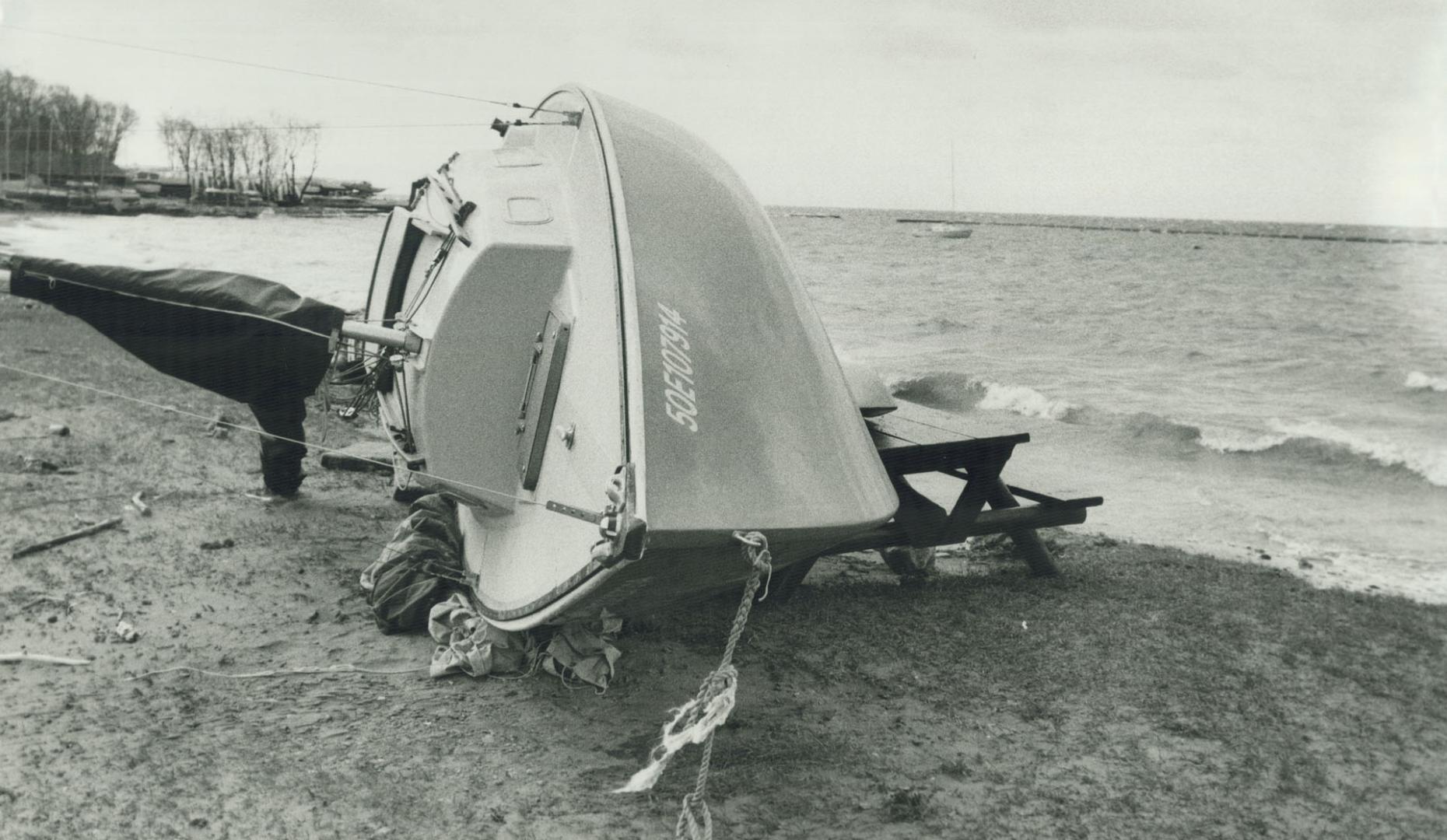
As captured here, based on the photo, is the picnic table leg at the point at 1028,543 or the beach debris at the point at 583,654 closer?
the beach debris at the point at 583,654

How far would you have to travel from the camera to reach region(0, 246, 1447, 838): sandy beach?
9.15 ft

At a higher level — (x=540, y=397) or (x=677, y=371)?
(x=677, y=371)

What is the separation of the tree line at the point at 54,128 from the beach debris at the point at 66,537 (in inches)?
394

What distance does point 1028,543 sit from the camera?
4.99 metres

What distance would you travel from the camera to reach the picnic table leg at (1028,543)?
4.95 metres

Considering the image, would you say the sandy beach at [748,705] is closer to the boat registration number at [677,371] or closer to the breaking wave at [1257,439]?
the boat registration number at [677,371]

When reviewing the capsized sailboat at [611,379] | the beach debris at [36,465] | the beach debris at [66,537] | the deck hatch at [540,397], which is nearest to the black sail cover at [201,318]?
the capsized sailboat at [611,379]

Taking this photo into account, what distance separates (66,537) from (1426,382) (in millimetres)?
15352

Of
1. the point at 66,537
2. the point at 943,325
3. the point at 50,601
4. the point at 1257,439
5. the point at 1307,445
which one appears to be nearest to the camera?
the point at 50,601

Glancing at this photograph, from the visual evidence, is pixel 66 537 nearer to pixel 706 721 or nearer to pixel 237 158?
pixel 706 721

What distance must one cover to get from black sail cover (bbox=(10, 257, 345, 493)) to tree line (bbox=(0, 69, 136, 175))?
9871 millimetres

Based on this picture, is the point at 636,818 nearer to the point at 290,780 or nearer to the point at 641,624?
the point at 290,780

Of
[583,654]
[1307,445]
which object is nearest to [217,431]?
[583,654]

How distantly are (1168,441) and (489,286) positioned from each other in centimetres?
934
